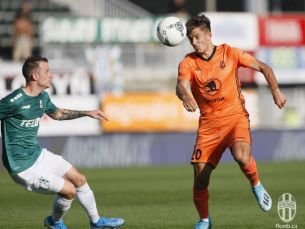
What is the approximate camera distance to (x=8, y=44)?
28.2m

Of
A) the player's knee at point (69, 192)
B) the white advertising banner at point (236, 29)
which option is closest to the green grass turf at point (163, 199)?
the player's knee at point (69, 192)

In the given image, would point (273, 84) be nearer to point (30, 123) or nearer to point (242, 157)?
point (242, 157)

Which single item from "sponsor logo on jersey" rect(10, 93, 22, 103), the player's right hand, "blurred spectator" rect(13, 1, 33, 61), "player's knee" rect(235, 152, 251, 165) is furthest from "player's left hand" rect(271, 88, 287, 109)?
"blurred spectator" rect(13, 1, 33, 61)

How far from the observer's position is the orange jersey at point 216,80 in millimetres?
10555

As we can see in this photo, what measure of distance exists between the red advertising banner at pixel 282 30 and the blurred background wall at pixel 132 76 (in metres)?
0.03

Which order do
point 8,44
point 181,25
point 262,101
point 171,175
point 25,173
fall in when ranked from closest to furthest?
point 25,173 → point 181,25 → point 171,175 → point 262,101 → point 8,44

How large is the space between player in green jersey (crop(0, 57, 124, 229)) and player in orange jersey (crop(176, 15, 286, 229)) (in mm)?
1135

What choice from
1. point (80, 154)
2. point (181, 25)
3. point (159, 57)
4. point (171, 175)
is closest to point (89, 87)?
point (80, 154)

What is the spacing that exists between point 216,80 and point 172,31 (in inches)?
30.4

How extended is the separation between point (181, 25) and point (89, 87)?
44.8 feet

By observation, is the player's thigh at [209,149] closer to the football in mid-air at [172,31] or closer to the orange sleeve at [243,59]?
the orange sleeve at [243,59]

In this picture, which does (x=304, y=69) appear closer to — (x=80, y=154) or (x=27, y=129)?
(x=80, y=154)

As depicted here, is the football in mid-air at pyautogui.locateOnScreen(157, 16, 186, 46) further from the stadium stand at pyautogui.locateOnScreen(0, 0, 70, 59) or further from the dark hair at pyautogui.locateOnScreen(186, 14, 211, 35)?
the stadium stand at pyautogui.locateOnScreen(0, 0, 70, 59)

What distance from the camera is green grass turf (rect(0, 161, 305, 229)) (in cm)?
1173
